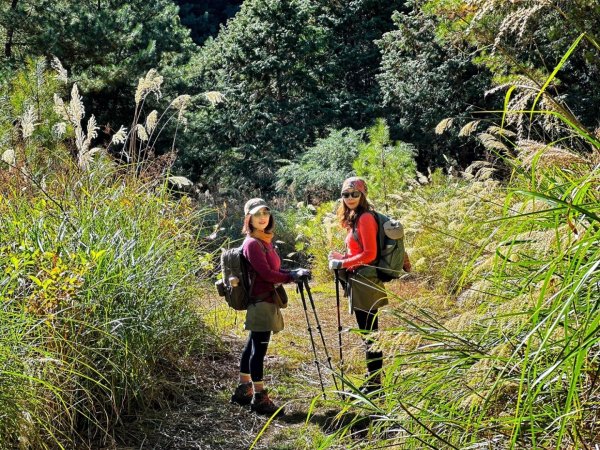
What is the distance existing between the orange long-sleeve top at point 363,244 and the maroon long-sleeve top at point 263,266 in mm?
418

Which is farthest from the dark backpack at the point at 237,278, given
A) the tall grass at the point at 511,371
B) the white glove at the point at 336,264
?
the tall grass at the point at 511,371

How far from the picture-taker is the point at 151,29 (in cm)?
2244

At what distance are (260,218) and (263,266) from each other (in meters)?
A: 0.31

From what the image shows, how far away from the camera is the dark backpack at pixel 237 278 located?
5117mm

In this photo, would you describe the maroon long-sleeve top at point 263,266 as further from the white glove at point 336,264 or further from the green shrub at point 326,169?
the green shrub at point 326,169

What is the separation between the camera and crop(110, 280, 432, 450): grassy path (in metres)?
4.68

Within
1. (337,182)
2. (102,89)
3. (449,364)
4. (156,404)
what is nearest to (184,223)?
(156,404)

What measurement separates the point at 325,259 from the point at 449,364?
29.4 feet

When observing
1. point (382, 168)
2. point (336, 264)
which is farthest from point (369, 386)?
point (382, 168)

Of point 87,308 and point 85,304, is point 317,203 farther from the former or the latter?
point 85,304

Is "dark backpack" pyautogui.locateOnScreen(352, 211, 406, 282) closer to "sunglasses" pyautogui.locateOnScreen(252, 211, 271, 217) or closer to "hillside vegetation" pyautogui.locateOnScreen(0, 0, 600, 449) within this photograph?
"hillside vegetation" pyautogui.locateOnScreen(0, 0, 600, 449)

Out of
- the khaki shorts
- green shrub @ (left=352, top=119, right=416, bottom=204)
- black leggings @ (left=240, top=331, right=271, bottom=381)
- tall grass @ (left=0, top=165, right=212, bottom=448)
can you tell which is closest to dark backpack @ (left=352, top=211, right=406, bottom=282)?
the khaki shorts

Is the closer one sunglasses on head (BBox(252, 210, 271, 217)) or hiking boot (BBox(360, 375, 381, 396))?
hiking boot (BBox(360, 375, 381, 396))

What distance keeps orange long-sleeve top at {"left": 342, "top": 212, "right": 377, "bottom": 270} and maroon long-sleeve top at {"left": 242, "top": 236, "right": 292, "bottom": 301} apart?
1.37ft
